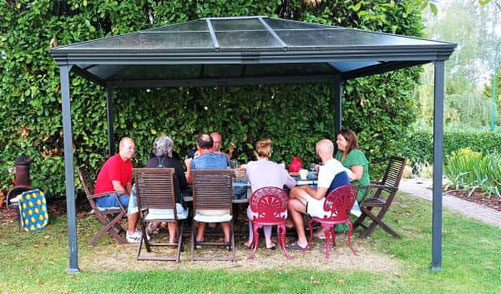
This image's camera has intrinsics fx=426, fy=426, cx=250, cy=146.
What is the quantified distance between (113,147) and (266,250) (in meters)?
3.13

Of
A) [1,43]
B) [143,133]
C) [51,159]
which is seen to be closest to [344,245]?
[143,133]

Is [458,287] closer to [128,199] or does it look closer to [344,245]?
[344,245]

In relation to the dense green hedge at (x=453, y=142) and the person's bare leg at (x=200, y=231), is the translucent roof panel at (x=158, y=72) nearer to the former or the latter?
the person's bare leg at (x=200, y=231)

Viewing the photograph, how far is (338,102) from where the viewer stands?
23.0 ft

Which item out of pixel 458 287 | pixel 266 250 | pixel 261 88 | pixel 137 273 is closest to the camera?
pixel 458 287

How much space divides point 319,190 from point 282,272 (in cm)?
98

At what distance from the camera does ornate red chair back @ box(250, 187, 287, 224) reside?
4598 millimetres

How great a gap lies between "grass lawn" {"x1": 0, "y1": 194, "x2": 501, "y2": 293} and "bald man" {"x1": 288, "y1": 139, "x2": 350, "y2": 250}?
39cm

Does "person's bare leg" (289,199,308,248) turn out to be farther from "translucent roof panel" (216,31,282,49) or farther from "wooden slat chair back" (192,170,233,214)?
"translucent roof panel" (216,31,282,49)

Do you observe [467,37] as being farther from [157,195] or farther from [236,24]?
[157,195]

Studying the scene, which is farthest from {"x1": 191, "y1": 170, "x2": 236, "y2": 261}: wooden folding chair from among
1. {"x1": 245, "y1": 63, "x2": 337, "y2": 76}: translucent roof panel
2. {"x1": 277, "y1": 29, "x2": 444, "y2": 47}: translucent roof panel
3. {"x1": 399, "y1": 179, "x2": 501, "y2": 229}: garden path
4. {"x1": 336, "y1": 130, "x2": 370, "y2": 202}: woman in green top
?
{"x1": 399, "y1": 179, "x2": 501, "y2": 229}: garden path

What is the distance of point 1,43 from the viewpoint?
6703 mm

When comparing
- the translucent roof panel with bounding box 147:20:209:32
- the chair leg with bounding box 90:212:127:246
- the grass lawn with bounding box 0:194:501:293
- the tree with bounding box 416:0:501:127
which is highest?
the tree with bounding box 416:0:501:127

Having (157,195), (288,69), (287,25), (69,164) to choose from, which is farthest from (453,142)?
(69,164)
